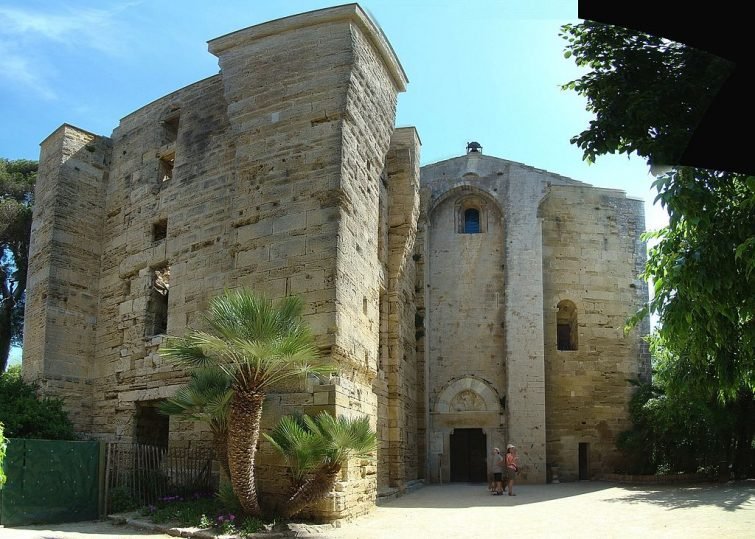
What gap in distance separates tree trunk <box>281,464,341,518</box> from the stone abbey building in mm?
604

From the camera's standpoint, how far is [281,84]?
12336 millimetres

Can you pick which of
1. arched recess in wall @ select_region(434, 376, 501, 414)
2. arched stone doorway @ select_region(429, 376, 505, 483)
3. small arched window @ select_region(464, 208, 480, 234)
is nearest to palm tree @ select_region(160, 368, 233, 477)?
arched stone doorway @ select_region(429, 376, 505, 483)

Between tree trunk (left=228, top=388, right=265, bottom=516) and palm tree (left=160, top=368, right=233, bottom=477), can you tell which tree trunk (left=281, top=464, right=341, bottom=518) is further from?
palm tree (left=160, top=368, right=233, bottom=477)

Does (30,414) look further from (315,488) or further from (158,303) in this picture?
(315,488)

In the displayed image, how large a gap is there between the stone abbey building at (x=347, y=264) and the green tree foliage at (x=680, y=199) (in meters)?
4.53

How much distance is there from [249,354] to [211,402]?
3.65ft

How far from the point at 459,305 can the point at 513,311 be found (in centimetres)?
146

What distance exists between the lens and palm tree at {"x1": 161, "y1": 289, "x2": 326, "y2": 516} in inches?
360

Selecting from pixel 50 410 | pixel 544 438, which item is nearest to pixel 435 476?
pixel 544 438

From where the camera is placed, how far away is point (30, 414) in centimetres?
1334

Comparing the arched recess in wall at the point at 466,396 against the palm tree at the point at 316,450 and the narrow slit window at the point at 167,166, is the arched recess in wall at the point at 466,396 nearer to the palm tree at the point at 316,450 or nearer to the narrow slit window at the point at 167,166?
the narrow slit window at the point at 167,166

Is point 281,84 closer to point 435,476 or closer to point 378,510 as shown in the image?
point 378,510

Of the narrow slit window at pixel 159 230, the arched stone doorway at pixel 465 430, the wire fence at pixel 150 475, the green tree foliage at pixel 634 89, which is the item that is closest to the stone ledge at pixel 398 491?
the arched stone doorway at pixel 465 430

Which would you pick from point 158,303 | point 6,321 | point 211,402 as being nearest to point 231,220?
point 158,303
